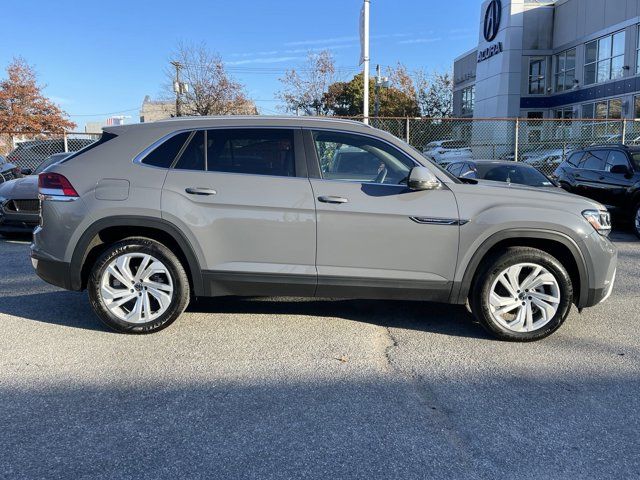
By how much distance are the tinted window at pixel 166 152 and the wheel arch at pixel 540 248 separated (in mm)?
2589

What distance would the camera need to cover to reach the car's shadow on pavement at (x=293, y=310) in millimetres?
4816

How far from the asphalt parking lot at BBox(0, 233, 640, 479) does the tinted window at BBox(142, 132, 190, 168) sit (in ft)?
4.75

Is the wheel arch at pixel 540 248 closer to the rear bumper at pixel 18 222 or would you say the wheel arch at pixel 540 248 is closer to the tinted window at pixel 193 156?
the tinted window at pixel 193 156

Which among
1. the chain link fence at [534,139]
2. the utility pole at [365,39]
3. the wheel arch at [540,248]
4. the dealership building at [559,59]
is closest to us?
the wheel arch at [540,248]

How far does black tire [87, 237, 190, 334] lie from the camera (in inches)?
173

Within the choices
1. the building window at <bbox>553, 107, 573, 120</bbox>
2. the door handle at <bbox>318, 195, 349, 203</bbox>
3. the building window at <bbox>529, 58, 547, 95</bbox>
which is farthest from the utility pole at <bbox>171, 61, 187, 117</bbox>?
the door handle at <bbox>318, 195, 349, 203</bbox>

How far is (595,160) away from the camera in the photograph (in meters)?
10.6

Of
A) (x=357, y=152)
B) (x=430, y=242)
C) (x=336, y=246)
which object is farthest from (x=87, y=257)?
(x=430, y=242)

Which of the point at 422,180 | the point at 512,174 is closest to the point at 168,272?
the point at 422,180

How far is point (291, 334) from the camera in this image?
454 centimetres

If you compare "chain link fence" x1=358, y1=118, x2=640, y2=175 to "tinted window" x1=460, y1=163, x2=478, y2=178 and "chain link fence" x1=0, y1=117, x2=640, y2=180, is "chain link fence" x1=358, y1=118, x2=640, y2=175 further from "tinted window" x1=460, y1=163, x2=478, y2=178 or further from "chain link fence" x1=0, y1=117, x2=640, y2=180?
"tinted window" x1=460, y1=163, x2=478, y2=178

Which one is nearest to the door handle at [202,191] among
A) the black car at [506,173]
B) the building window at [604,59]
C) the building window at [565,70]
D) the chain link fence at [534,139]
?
the black car at [506,173]

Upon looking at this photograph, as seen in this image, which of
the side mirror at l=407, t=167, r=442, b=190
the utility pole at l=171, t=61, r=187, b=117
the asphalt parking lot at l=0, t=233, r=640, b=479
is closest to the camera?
the asphalt parking lot at l=0, t=233, r=640, b=479

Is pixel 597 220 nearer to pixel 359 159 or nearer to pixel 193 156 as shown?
pixel 359 159
